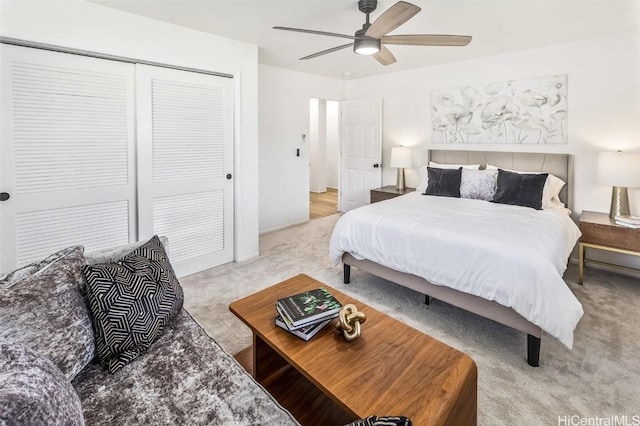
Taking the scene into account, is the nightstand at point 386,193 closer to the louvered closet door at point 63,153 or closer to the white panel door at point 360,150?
the white panel door at point 360,150

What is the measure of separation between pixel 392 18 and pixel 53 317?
7.67 feet

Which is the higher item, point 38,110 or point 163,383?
point 38,110

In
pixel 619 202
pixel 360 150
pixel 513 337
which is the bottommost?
pixel 513 337

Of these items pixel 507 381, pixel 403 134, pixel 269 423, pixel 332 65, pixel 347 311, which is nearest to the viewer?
pixel 269 423

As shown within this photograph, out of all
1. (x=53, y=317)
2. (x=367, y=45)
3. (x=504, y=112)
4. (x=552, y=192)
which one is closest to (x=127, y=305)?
(x=53, y=317)

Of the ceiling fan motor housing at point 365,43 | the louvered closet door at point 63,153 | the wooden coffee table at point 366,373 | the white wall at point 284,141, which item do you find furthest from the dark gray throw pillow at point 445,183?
the louvered closet door at point 63,153

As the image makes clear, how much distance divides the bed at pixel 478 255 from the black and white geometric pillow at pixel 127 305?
170cm

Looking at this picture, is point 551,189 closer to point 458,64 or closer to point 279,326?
point 458,64

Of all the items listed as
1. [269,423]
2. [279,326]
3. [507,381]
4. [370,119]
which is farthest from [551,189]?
[269,423]

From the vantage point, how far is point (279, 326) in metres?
1.61

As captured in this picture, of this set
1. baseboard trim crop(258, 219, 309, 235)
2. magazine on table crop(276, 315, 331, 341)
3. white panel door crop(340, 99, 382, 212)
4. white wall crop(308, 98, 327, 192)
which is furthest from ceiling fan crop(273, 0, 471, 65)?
white wall crop(308, 98, 327, 192)

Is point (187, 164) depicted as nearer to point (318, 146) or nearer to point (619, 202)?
point (619, 202)

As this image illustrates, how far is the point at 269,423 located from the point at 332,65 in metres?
4.54

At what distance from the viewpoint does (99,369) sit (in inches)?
51.4
